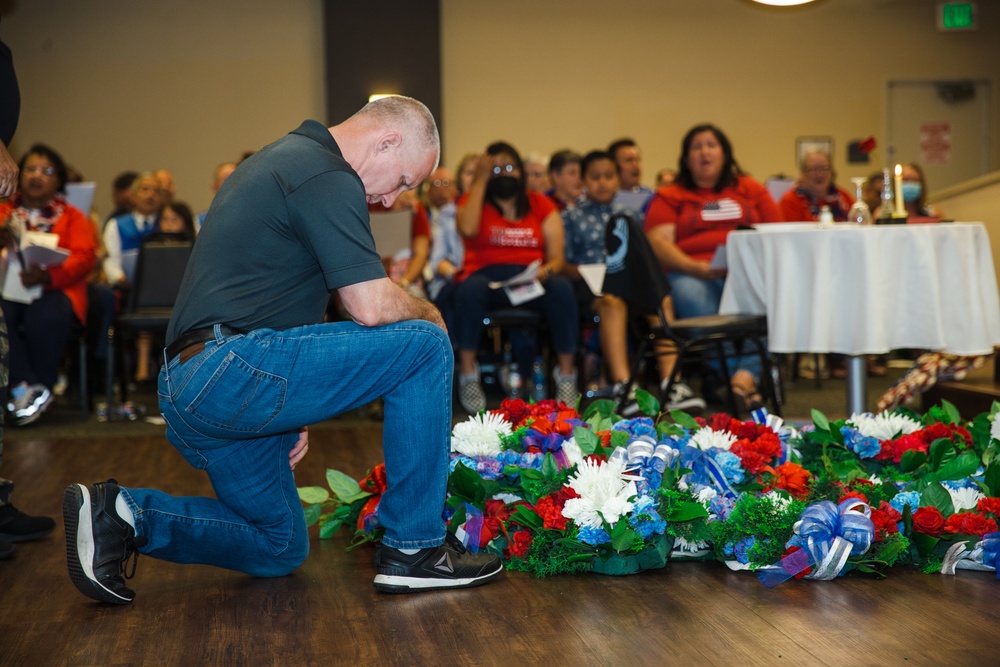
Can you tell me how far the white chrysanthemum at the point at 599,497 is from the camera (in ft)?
6.58

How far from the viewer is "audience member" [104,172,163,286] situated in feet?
19.5

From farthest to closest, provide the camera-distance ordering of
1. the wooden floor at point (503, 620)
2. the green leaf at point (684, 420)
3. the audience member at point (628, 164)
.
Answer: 1. the audience member at point (628, 164)
2. the green leaf at point (684, 420)
3. the wooden floor at point (503, 620)

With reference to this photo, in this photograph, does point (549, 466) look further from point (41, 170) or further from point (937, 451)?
point (41, 170)

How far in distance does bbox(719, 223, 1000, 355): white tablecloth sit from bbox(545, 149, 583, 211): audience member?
219 cm

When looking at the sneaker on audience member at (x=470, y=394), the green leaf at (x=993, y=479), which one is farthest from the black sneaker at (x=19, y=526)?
the sneaker on audience member at (x=470, y=394)

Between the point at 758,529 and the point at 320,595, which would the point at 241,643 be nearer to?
the point at 320,595

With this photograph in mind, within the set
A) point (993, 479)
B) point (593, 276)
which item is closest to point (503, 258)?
point (593, 276)

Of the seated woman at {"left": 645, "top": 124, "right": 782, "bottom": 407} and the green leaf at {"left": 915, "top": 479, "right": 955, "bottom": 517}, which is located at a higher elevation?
the seated woman at {"left": 645, "top": 124, "right": 782, "bottom": 407}

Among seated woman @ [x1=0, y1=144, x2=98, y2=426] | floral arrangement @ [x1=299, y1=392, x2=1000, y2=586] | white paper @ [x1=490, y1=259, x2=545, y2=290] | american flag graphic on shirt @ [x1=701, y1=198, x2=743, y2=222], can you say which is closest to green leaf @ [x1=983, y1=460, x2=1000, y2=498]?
floral arrangement @ [x1=299, y1=392, x2=1000, y2=586]

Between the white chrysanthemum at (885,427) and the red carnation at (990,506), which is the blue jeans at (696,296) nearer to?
the white chrysanthemum at (885,427)

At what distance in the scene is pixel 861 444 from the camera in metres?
2.39

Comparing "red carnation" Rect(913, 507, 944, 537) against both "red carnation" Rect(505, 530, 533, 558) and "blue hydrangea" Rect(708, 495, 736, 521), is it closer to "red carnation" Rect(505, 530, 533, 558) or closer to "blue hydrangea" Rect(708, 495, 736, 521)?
"blue hydrangea" Rect(708, 495, 736, 521)

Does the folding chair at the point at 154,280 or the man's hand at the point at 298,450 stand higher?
the folding chair at the point at 154,280

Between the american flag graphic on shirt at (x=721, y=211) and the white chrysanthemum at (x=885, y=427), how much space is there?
2.16m
